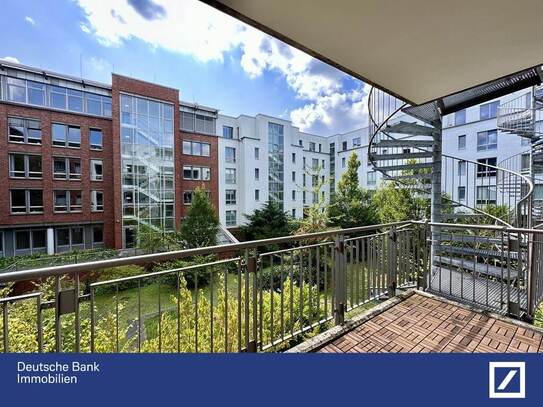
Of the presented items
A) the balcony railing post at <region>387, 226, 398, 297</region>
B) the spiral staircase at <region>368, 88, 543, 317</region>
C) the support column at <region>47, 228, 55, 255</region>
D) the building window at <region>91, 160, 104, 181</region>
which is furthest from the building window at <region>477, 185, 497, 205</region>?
the support column at <region>47, 228, 55, 255</region>

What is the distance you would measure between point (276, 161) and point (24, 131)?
15323 millimetres

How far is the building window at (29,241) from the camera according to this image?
516 inches

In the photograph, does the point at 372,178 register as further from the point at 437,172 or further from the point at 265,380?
the point at 265,380

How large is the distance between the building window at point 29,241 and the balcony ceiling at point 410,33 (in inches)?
678

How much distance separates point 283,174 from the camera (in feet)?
69.5

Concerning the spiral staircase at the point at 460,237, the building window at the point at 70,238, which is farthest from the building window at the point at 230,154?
the spiral staircase at the point at 460,237

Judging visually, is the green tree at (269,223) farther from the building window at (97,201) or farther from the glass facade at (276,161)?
the building window at (97,201)

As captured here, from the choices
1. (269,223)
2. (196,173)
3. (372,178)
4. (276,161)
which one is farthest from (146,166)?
(372,178)

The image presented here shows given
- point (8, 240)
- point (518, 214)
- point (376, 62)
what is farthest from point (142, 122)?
point (518, 214)

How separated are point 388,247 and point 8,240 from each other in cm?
1793

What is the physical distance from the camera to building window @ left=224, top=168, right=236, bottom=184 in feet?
61.7

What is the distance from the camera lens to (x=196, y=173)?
56.6 feet

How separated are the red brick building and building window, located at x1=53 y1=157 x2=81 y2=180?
0.15 ft

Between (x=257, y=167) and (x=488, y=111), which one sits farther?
(x=257, y=167)
